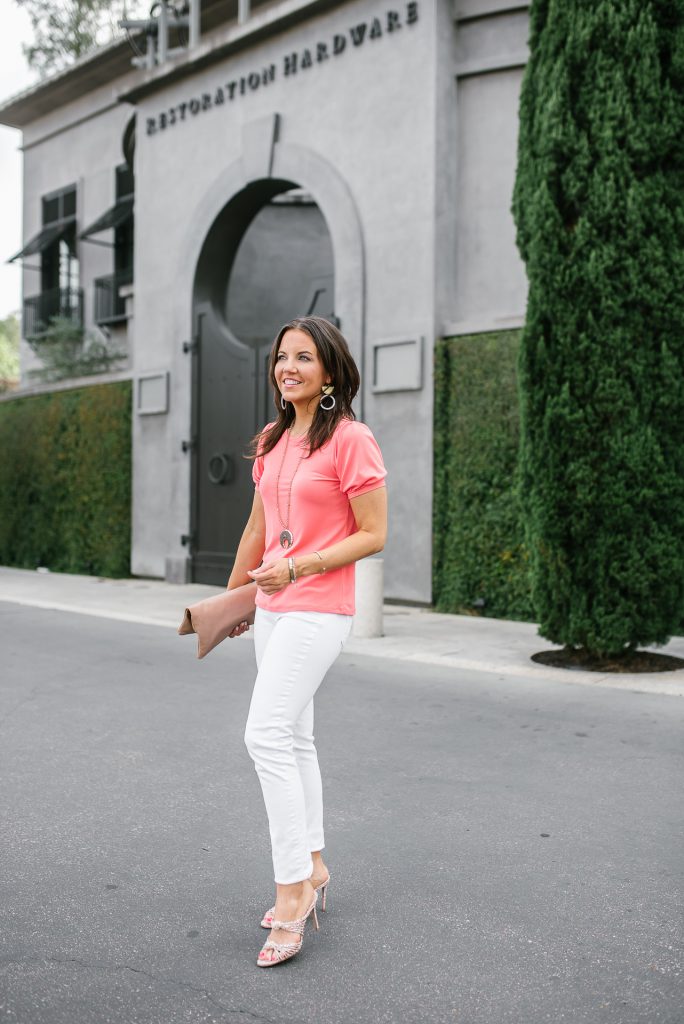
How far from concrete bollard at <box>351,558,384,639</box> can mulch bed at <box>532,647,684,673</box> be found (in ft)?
5.62

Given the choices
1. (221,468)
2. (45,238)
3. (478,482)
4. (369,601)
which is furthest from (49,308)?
(369,601)

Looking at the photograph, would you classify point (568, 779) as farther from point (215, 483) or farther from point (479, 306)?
point (215, 483)

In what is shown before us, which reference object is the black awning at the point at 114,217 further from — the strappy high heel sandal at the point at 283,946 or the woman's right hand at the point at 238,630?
the strappy high heel sandal at the point at 283,946

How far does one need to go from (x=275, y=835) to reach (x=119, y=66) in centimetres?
2122

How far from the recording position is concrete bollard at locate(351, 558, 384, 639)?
968cm

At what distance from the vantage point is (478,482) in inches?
446

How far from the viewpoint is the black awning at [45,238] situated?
22.8m

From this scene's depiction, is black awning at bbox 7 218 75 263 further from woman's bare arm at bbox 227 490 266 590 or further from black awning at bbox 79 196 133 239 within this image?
woman's bare arm at bbox 227 490 266 590

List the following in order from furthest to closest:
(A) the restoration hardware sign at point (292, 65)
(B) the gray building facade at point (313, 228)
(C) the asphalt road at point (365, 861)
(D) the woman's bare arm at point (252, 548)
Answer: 1. (A) the restoration hardware sign at point (292, 65)
2. (B) the gray building facade at point (313, 228)
3. (D) the woman's bare arm at point (252, 548)
4. (C) the asphalt road at point (365, 861)

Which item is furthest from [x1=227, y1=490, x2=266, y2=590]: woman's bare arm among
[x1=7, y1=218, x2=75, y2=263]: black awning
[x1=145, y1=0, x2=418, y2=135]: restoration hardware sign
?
[x1=7, y1=218, x2=75, y2=263]: black awning

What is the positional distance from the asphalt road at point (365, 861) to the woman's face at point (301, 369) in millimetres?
1732

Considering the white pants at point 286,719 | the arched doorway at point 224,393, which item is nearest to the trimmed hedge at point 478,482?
the arched doorway at point 224,393

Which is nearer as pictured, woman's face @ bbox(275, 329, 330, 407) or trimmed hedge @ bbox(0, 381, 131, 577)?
woman's face @ bbox(275, 329, 330, 407)

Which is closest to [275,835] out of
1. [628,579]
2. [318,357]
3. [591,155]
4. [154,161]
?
[318,357]
